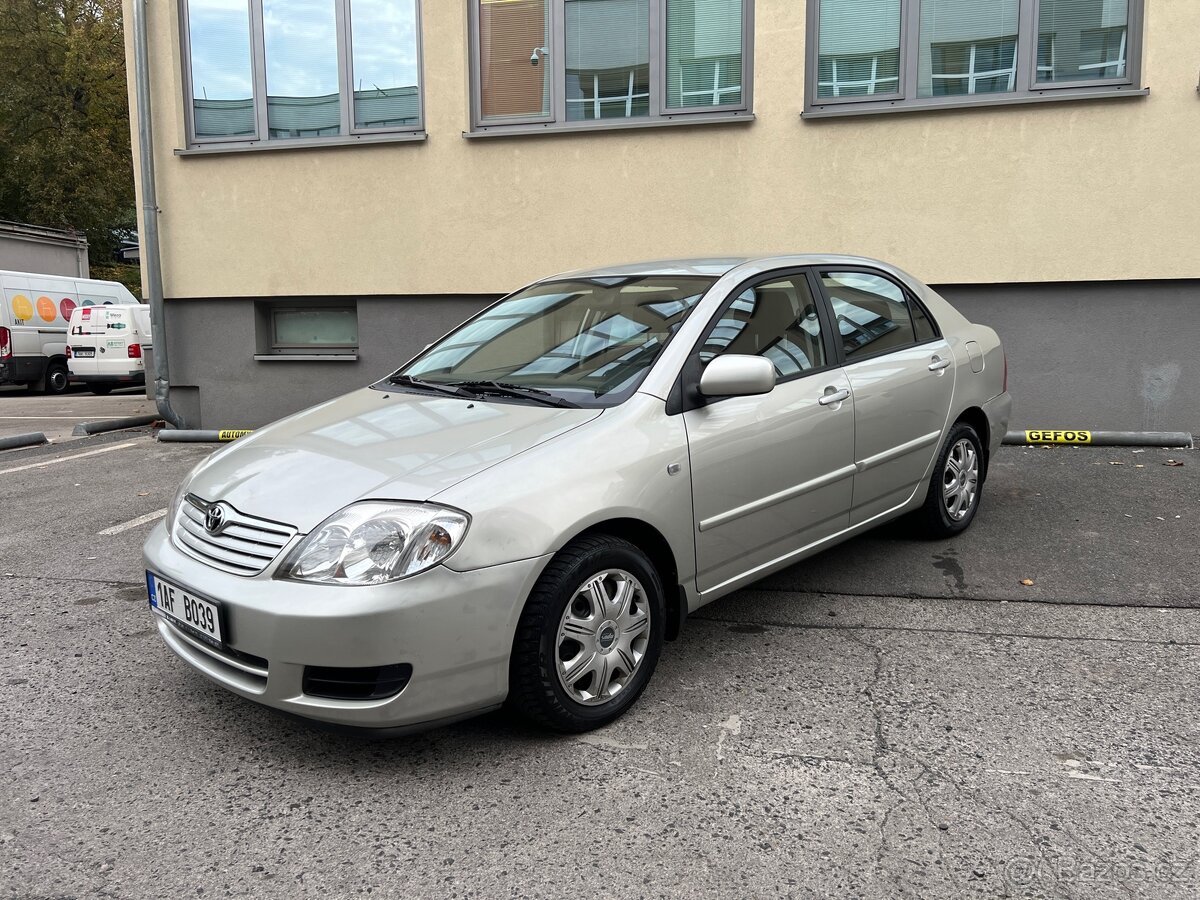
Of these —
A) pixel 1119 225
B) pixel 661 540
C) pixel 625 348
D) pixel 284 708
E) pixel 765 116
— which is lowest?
pixel 284 708

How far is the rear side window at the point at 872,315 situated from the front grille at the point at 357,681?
242 cm

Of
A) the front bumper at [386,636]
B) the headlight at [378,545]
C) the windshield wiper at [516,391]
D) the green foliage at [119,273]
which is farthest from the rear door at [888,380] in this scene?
the green foliage at [119,273]

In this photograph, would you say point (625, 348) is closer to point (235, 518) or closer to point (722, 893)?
point (235, 518)

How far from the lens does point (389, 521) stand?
8.52 feet

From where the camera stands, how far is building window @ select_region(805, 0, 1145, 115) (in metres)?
7.62

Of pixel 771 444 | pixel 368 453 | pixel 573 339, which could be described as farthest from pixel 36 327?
pixel 771 444

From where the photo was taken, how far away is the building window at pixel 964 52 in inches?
300

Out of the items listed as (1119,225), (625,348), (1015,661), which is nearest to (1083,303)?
(1119,225)

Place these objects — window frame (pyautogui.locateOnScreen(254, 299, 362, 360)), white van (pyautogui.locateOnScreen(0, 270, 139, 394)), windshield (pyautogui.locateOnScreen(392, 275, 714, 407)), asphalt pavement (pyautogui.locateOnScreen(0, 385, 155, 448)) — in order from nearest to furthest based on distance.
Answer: windshield (pyautogui.locateOnScreen(392, 275, 714, 407))
window frame (pyautogui.locateOnScreen(254, 299, 362, 360))
asphalt pavement (pyautogui.locateOnScreen(0, 385, 155, 448))
white van (pyautogui.locateOnScreen(0, 270, 139, 394))

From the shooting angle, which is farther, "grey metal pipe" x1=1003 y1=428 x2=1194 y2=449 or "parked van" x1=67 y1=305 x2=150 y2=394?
"parked van" x1=67 y1=305 x2=150 y2=394

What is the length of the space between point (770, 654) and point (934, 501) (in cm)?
165

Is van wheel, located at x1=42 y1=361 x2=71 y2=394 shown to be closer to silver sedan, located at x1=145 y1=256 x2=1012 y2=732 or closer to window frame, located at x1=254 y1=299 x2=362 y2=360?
window frame, located at x1=254 y1=299 x2=362 y2=360

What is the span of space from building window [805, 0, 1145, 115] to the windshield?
4929 millimetres

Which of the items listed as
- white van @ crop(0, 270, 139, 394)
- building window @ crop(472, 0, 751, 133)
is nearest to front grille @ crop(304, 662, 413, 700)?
building window @ crop(472, 0, 751, 133)
